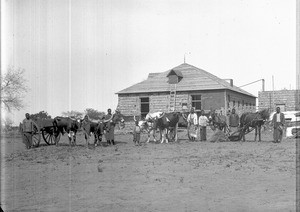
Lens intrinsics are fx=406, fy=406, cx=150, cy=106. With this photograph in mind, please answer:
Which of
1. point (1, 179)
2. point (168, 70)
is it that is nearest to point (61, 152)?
point (1, 179)

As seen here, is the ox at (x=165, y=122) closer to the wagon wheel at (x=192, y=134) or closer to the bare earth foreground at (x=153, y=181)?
the wagon wheel at (x=192, y=134)

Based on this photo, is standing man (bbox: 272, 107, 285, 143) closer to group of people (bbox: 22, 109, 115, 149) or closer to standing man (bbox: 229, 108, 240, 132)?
standing man (bbox: 229, 108, 240, 132)

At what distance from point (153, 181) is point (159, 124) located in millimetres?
10966

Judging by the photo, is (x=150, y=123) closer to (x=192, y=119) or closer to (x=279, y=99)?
(x=192, y=119)

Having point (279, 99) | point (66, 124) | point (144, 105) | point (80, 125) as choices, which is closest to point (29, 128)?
point (66, 124)

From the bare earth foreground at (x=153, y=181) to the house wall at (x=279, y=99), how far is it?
20885 mm

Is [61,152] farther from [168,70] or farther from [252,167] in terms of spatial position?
[168,70]

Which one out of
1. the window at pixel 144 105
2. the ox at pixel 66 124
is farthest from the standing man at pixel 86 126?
the window at pixel 144 105

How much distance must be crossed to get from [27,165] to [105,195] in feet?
19.6

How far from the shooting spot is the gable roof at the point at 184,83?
32.8 m

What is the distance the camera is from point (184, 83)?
3391 cm

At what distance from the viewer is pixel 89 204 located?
7727mm

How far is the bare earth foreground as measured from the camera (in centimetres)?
764

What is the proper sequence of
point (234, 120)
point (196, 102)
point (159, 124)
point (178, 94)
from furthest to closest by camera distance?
point (178, 94), point (196, 102), point (234, 120), point (159, 124)
